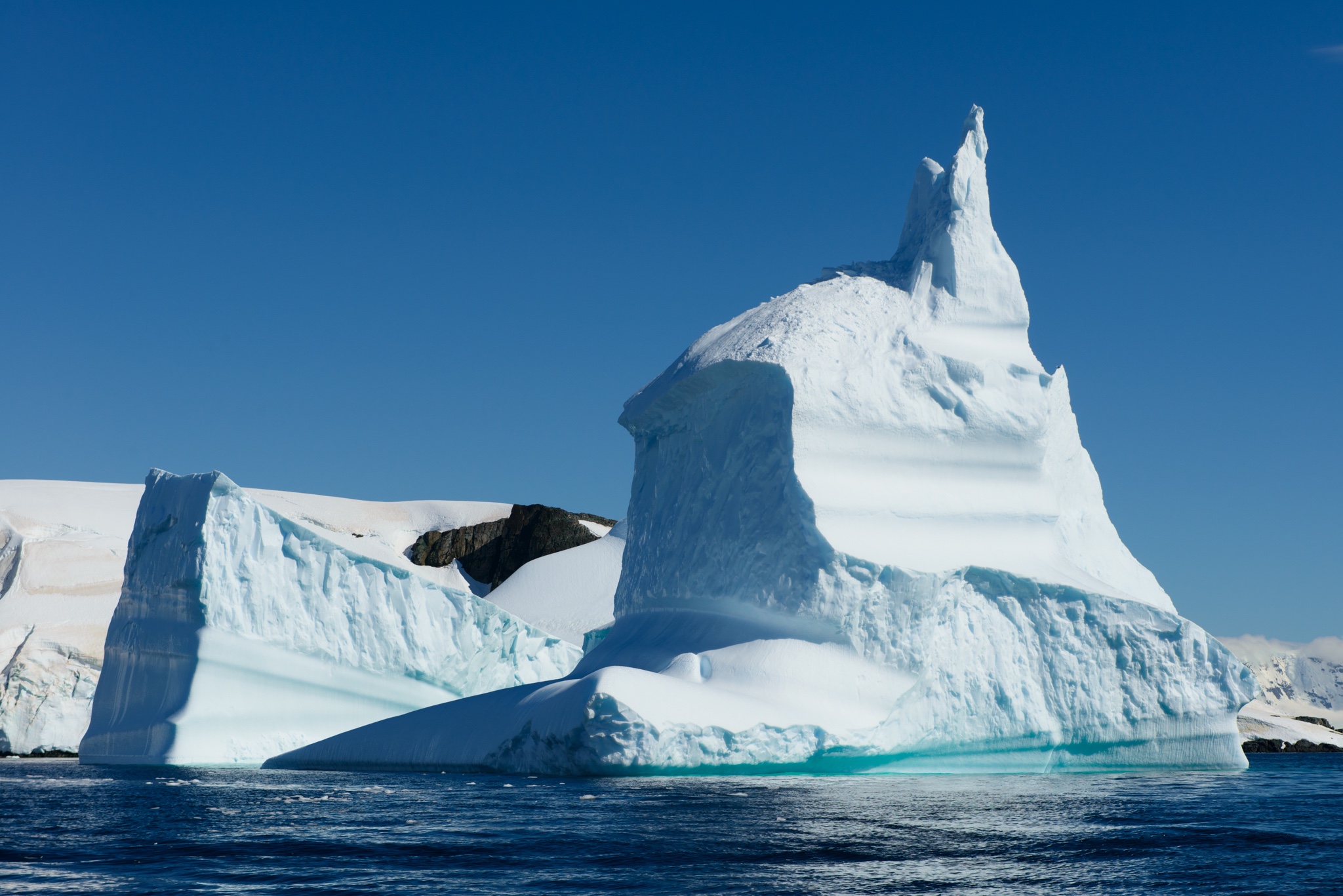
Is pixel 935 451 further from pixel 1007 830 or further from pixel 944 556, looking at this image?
pixel 1007 830

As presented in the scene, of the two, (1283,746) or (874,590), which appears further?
(1283,746)

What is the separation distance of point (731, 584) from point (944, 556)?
2734 mm

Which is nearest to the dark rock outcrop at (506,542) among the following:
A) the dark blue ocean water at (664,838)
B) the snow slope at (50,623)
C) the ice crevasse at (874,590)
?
the snow slope at (50,623)

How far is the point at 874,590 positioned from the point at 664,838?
7.17m

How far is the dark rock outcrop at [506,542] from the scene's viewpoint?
43.7 meters

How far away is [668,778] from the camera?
1398 cm

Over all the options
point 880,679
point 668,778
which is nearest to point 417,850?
point 668,778

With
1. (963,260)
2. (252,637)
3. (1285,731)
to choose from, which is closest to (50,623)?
(252,637)

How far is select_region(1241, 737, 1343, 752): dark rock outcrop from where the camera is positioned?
40688 millimetres

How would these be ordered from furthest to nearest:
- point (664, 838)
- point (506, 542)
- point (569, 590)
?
point (506, 542) → point (569, 590) → point (664, 838)

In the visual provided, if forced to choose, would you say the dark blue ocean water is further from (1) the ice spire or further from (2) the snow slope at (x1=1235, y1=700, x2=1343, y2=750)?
(2) the snow slope at (x1=1235, y1=700, x2=1343, y2=750)

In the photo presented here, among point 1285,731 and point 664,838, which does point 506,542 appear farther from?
point 664,838

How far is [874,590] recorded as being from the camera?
15258 millimetres

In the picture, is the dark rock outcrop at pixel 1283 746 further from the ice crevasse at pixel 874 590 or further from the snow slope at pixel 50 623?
the snow slope at pixel 50 623
